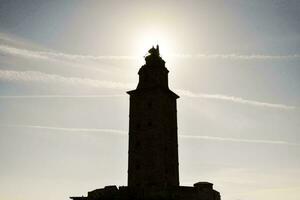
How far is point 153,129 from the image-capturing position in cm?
4781

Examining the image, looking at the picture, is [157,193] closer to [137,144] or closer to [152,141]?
[152,141]

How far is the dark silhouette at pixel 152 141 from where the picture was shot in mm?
43000

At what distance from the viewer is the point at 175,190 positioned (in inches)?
1638

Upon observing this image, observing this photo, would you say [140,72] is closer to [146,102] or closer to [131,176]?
[146,102]

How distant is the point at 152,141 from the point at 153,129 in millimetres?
1329

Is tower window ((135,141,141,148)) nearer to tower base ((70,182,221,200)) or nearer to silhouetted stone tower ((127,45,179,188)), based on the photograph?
silhouetted stone tower ((127,45,179,188))

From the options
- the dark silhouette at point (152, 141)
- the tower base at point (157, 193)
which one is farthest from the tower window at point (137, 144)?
the tower base at point (157, 193)

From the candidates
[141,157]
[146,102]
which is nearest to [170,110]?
[146,102]

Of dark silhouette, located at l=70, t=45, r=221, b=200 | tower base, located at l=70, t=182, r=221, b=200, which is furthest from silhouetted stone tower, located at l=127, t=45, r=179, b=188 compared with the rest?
tower base, located at l=70, t=182, r=221, b=200

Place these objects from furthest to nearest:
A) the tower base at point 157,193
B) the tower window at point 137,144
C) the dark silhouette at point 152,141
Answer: the tower window at point 137,144, the dark silhouette at point 152,141, the tower base at point 157,193

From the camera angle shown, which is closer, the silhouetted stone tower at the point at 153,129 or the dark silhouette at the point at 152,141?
the dark silhouette at the point at 152,141

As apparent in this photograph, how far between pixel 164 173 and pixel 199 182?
4.07m

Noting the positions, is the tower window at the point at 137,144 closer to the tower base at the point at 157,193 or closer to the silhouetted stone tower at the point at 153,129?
the silhouetted stone tower at the point at 153,129

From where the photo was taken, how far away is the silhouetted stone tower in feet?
152
